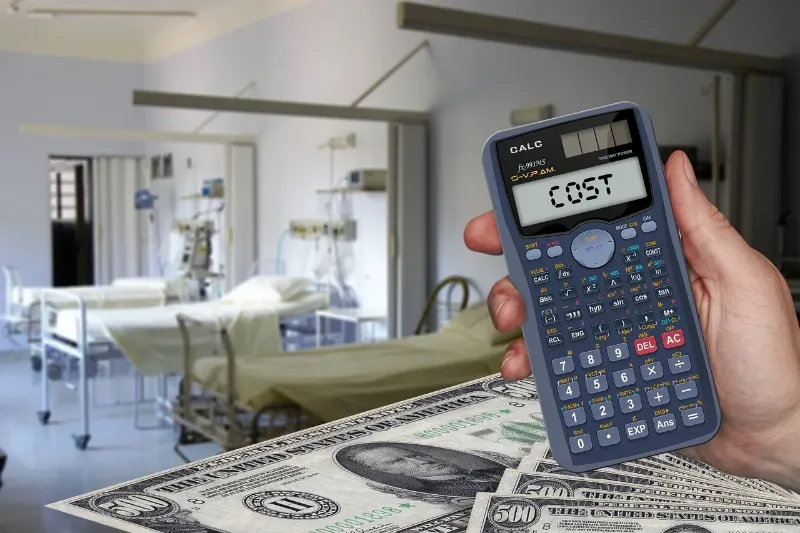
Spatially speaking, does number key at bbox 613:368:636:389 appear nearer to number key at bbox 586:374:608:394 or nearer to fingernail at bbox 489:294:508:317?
number key at bbox 586:374:608:394

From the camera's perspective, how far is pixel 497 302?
977mm

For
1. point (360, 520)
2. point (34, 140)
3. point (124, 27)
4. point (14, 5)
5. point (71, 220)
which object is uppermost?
point (124, 27)

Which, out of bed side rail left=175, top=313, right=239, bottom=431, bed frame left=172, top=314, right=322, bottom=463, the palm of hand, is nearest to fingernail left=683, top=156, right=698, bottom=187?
the palm of hand

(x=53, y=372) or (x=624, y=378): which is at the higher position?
(x=624, y=378)

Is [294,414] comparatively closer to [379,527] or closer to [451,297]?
[451,297]

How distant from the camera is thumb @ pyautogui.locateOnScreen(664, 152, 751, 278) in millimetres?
995

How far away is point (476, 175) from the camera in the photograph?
226 inches


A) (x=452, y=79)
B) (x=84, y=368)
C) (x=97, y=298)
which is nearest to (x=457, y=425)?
(x=84, y=368)

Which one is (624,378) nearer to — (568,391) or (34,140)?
(568,391)

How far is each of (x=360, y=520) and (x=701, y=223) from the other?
0.50m

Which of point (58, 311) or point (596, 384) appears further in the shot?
point (58, 311)

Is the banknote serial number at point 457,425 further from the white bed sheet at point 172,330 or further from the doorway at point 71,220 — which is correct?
the doorway at point 71,220

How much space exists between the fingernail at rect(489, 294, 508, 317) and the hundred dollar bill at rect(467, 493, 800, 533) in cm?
20

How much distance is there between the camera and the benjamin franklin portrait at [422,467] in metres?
Answer: 0.99
